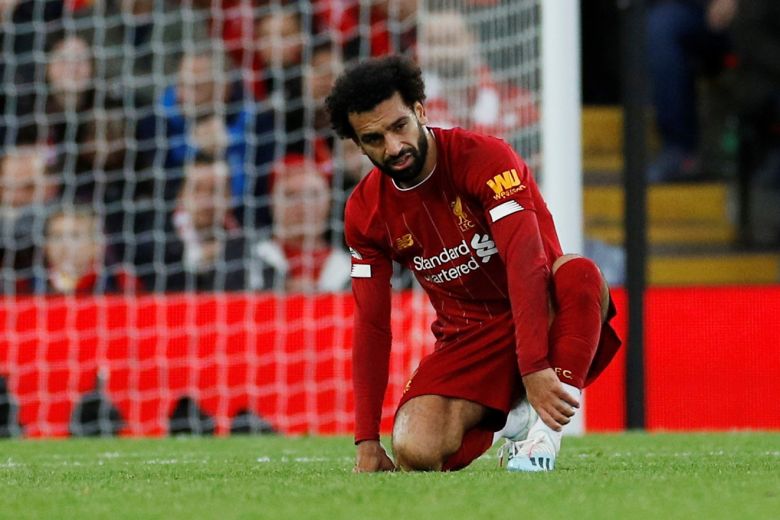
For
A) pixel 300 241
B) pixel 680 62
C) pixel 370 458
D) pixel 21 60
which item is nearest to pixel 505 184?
pixel 370 458

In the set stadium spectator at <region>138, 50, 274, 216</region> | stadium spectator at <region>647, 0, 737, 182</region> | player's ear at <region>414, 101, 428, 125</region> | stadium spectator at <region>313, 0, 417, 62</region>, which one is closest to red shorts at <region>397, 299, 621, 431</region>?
player's ear at <region>414, 101, 428, 125</region>

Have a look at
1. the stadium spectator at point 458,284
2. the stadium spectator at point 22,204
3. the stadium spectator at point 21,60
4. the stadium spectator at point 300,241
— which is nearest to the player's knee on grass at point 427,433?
the stadium spectator at point 458,284

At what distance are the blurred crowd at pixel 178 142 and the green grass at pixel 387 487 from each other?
2.89 metres

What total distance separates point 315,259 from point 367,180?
378 cm

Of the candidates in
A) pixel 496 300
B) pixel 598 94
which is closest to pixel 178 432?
pixel 496 300

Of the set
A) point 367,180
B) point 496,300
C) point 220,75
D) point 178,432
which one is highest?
point 220,75

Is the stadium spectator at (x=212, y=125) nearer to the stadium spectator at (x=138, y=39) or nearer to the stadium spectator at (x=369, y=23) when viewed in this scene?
the stadium spectator at (x=138, y=39)

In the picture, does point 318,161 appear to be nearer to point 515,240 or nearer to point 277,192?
point 277,192

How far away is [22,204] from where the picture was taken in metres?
8.65

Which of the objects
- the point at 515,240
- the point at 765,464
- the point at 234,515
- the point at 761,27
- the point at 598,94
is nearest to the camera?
the point at 234,515

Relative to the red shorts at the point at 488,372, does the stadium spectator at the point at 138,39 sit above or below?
above

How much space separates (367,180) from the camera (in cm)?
462

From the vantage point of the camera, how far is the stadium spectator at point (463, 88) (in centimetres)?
755

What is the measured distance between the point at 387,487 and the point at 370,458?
66cm
